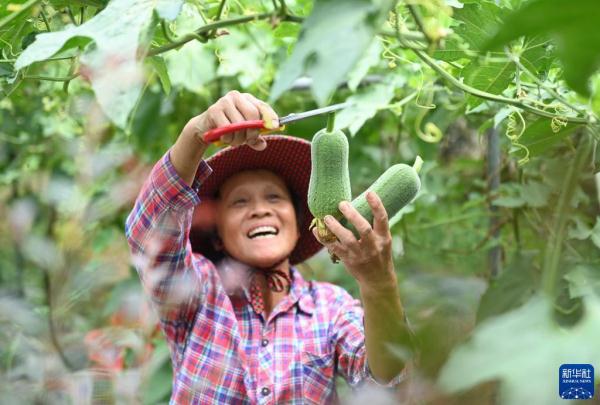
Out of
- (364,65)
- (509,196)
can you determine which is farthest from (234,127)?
(509,196)

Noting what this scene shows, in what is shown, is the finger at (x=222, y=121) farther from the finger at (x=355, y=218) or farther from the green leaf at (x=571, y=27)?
the green leaf at (x=571, y=27)

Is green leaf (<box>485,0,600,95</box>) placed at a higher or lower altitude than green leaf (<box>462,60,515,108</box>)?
higher

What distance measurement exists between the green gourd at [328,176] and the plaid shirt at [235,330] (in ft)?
0.85

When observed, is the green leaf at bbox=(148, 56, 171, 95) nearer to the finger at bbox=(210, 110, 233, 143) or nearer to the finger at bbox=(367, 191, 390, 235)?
the finger at bbox=(210, 110, 233, 143)

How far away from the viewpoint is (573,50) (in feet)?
1.25

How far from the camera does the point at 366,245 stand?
103cm

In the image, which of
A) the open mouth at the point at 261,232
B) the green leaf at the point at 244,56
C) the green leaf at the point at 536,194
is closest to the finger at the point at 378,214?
the open mouth at the point at 261,232

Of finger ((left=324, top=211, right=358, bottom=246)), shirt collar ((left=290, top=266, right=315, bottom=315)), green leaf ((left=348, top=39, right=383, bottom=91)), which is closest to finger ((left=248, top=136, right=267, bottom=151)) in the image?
finger ((left=324, top=211, right=358, bottom=246))

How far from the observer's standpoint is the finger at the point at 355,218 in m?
1.00

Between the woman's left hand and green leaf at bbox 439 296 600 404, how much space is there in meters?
0.61

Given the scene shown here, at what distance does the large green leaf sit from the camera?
640mm

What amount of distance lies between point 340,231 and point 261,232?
0.44 m

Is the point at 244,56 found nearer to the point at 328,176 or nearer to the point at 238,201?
the point at 238,201

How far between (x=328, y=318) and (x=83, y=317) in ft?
2.24
